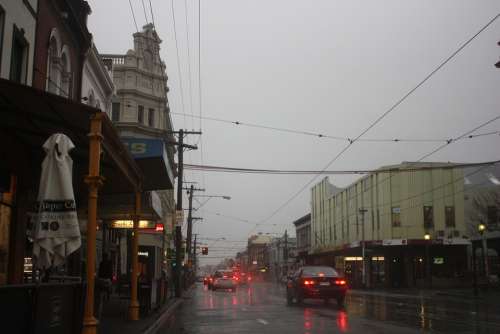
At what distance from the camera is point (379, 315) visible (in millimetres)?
18469

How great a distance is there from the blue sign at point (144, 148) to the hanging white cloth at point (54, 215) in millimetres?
5884

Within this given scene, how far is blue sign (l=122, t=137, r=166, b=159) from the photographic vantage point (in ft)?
48.2

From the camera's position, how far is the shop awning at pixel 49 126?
9.43 metres

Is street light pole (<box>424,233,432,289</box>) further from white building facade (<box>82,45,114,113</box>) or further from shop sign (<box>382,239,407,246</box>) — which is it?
white building facade (<box>82,45,114,113</box>)

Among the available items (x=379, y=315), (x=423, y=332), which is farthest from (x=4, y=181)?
(x=379, y=315)

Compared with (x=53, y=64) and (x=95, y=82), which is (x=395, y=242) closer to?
(x=95, y=82)

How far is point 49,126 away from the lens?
11.4m

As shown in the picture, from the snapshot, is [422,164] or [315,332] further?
[422,164]

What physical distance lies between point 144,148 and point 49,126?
3.58 meters

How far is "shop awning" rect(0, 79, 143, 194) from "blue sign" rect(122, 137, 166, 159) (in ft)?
1.47

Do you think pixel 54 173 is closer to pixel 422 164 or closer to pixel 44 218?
pixel 44 218

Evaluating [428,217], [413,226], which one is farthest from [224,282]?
[428,217]

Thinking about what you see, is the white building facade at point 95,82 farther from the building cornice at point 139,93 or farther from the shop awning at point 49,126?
the building cornice at point 139,93

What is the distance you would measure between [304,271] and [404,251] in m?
33.4
